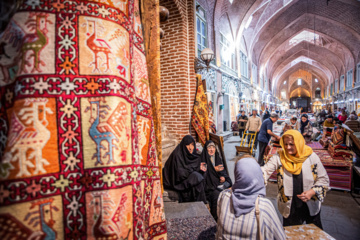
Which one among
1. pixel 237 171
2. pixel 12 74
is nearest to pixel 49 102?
pixel 12 74

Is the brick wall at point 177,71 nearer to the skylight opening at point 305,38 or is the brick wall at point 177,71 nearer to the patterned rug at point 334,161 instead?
the patterned rug at point 334,161

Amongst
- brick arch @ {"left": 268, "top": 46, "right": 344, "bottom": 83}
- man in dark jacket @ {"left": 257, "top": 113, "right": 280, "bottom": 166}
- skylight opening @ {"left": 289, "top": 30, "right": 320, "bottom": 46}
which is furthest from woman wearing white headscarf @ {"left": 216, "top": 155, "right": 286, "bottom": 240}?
brick arch @ {"left": 268, "top": 46, "right": 344, "bottom": 83}

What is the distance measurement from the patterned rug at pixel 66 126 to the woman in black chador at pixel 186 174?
220cm

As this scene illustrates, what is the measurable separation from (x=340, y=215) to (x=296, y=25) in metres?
19.1

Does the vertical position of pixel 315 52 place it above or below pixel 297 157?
above

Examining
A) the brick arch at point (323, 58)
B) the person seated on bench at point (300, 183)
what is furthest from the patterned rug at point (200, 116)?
the brick arch at point (323, 58)

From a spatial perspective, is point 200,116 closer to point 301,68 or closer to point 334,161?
point 334,161

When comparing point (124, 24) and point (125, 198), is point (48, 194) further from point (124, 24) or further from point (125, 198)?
point (124, 24)

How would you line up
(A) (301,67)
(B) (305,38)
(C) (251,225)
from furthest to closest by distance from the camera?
(A) (301,67)
(B) (305,38)
(C) (251,225)

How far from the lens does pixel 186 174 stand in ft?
10.0

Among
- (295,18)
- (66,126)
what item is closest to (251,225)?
(66,126)

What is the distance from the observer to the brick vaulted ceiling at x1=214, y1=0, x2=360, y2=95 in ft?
38.2

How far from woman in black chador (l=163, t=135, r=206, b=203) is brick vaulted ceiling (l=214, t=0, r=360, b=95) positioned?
744 cm

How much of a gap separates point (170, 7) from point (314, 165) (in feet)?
15.3
